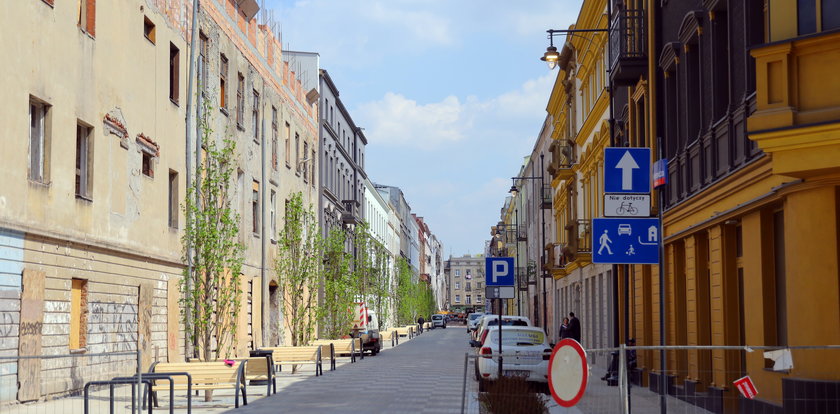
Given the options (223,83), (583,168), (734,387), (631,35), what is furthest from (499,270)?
(583,168)

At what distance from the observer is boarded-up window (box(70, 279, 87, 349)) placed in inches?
793

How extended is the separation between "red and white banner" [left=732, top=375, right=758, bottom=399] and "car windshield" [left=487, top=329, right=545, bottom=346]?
13285 millimetres

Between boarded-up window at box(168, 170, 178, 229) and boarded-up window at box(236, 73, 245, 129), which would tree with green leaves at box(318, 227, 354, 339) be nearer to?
boarded-up window at box(236, 73, 245, 129)

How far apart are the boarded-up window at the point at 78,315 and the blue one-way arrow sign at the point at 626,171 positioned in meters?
12.6

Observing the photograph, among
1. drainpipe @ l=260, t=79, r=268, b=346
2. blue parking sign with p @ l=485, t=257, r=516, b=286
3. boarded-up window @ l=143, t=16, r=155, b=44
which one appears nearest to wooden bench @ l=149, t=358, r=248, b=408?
blue parking sign with p @ l=485, t=257, r=516, b=286

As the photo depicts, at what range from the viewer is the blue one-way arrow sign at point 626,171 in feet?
36.5

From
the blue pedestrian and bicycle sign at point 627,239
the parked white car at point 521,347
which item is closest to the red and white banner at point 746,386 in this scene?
the blue pedestrian and bicycle sign at point 627,239

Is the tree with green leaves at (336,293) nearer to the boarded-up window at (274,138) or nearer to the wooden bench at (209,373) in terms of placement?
the boarded-up window at (274,138)

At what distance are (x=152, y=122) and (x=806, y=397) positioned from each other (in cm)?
1862

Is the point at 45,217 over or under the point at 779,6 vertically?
under

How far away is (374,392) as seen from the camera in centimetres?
2170

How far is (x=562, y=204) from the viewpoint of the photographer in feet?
156

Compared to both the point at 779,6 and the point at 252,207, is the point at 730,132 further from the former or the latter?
the point at 252,207

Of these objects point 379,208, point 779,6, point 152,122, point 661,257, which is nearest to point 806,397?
point 661,257
